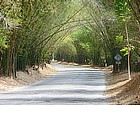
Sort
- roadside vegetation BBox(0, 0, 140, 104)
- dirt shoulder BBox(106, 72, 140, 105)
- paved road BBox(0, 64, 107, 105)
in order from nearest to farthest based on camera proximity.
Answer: dirt shoulder BBox(106, 72, 140, 105)
paved road BBox(0, 64, 107, 105)
roadside vegetation BBox(0, 0, 140, 104)

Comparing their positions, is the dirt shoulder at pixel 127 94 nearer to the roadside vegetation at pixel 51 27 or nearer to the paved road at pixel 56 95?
the paved road at pixel 56 95

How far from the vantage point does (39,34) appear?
28.0m

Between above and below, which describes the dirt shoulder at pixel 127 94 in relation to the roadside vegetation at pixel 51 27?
below

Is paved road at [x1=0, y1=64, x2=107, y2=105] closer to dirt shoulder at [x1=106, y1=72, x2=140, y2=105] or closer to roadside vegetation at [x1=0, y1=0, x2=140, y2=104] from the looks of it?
dirt shoulder at [x1=106, y1=72, x2=140, y2=105]

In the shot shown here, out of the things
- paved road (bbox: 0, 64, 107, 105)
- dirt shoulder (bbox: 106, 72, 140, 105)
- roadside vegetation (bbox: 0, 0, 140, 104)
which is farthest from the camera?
roadside vegetation (bbox: 0, 0, 140, 104)

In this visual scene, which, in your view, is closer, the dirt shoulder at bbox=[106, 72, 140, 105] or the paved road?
the dirt shoulder at bbox=[106, 72, 140, 105]

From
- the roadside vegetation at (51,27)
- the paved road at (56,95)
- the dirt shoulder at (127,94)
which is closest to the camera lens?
the dirt shoulder at (127,94)

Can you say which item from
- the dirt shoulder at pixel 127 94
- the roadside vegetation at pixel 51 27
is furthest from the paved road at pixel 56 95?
the roadside vegetation at pixel 51 27

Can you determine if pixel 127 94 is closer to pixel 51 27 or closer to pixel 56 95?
pixel 56 95

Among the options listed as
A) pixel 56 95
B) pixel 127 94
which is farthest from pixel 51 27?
pixel 127 94

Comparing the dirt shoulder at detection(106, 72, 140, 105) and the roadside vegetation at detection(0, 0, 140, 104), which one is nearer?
the dirt shoulder at detection(106, 72, 140, 105)

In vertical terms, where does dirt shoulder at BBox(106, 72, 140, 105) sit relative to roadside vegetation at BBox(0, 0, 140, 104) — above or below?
below

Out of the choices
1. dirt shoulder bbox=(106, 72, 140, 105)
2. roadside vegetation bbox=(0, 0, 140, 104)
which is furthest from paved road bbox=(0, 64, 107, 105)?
roadside vegetation bbox=(0, 0, 140, 104)
